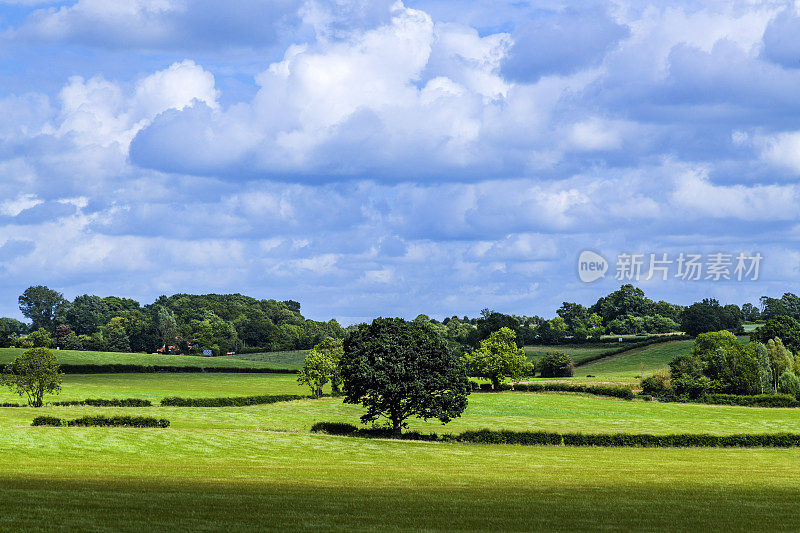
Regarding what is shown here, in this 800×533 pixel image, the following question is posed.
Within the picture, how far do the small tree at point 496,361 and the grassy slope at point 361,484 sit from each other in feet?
246

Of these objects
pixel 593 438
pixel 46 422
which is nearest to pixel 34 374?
pixel 46 422

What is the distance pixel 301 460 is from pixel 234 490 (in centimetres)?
1752

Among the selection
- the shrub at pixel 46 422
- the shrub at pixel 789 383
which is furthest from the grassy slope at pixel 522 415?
the shrub at pixel 789 383

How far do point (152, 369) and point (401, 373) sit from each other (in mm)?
107335

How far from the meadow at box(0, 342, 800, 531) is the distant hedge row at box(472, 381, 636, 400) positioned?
37.2m

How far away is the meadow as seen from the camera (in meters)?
30.2

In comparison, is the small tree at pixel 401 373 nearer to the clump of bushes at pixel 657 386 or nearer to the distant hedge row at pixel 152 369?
the clump of bushes at pixel 657 386

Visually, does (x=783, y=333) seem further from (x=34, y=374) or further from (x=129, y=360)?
(x=34, y=374)

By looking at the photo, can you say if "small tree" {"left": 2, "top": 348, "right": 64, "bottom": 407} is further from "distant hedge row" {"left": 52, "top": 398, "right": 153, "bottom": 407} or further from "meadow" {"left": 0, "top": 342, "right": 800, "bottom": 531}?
"meadow" {"left": 0, "top": 342, "right": 800, "bottom": 531}

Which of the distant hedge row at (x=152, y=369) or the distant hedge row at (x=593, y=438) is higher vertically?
the distant hedge row at (x=152, y=369)

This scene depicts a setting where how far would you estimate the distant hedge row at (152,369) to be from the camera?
157 m

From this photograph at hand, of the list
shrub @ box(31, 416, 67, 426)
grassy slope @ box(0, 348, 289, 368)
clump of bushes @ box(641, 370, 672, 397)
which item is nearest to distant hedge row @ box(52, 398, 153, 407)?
shrub @ box(31, 416, 67, 426)

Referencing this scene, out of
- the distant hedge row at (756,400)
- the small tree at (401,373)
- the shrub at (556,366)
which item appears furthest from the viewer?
the shrub at (556,366)

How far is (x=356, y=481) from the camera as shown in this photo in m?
43.1
